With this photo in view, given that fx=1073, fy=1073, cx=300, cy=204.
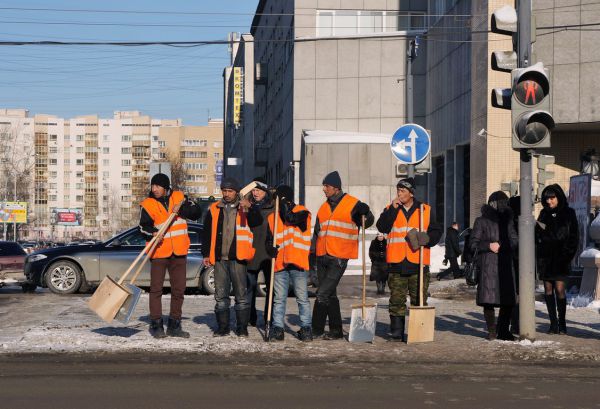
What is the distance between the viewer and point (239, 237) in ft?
38.6

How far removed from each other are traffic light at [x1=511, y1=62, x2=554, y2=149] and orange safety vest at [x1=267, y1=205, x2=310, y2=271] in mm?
2429

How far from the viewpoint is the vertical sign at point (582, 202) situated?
1894 centimetres

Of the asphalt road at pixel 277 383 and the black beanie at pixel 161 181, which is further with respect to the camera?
the black beanie at pixel 161 181

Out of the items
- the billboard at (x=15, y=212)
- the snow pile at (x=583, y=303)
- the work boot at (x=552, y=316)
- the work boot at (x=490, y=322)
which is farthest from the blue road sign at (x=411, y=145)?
the billboard at (x=15, y=212)

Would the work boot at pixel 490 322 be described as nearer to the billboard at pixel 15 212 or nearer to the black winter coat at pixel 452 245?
the black winter coat at pixel 452 245

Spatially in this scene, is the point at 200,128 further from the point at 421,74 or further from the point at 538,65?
the point at 538,65

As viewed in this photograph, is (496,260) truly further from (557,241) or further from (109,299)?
(109,299)

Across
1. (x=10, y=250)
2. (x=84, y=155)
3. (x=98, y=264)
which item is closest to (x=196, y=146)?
(x=84, y=155)

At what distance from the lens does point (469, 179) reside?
1553 inches

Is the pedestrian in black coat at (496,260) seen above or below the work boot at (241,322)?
above

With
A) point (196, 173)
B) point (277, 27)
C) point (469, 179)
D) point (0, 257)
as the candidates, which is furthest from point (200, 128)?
point (0, 257)

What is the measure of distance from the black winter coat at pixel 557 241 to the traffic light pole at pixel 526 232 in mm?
1158

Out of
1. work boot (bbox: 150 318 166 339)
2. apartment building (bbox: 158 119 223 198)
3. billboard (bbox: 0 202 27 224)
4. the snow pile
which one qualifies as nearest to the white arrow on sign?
the snow pile

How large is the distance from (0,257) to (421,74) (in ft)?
88.1
